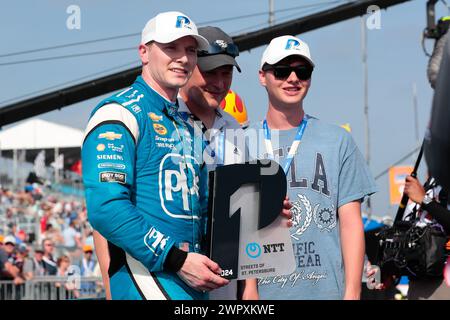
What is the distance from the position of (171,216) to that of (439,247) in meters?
3.61

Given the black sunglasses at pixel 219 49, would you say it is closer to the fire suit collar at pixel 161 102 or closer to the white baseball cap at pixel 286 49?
the white baseball cap at pixel 286 49

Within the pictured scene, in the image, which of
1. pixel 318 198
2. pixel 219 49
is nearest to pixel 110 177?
pixel 219 49

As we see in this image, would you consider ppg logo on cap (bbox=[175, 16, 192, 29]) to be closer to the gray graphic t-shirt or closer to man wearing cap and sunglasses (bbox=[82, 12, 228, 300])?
man wearing cap and sunglasses (bbox=[82, 12, 228, 300])

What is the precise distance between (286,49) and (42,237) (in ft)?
66.7

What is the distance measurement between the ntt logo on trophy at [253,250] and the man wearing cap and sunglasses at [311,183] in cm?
114

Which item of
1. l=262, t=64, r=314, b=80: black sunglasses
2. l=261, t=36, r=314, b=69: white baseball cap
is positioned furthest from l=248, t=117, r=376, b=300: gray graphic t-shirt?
l=261, t=36, r=314, b=69: white baseball cap

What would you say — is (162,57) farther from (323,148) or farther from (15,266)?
(15,266)

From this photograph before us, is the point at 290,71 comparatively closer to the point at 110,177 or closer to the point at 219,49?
the point at 219,49

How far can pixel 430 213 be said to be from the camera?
643cm

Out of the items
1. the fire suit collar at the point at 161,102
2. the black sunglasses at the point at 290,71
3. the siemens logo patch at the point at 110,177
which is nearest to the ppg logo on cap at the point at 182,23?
the fire suit collar at the point at 161,102

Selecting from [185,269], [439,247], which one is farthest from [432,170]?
[439,247]

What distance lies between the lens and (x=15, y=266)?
55.0ft

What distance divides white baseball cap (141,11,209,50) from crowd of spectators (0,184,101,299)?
11.7 metres

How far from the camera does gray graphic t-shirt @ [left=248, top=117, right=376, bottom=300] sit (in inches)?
182
